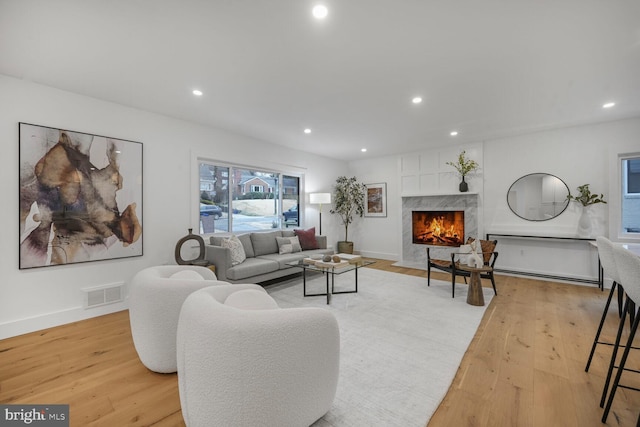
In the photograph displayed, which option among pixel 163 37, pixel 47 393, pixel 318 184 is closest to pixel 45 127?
pixel 163 37

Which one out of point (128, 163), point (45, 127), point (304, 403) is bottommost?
point (304, 403)

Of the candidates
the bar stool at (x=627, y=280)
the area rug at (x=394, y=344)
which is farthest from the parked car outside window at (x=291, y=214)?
the bar stool at (x=627, y=280)

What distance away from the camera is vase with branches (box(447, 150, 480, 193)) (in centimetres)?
532

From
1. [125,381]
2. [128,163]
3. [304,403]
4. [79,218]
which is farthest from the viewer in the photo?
[128,163]

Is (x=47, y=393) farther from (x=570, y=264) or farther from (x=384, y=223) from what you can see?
(x=570, y=264)

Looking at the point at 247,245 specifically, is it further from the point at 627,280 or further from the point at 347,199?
the point at 627,280

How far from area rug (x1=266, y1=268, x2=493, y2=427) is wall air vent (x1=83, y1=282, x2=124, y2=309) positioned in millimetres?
1912

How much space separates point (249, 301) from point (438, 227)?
210 inches

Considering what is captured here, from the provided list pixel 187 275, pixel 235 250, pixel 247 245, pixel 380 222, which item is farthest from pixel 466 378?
pixel 380 222

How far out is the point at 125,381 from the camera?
76.8 inches

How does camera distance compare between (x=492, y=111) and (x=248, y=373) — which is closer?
(x=248, y=373)

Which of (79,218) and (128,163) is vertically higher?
(128,163)

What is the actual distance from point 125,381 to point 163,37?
262cm

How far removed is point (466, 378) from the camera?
1971 mm
